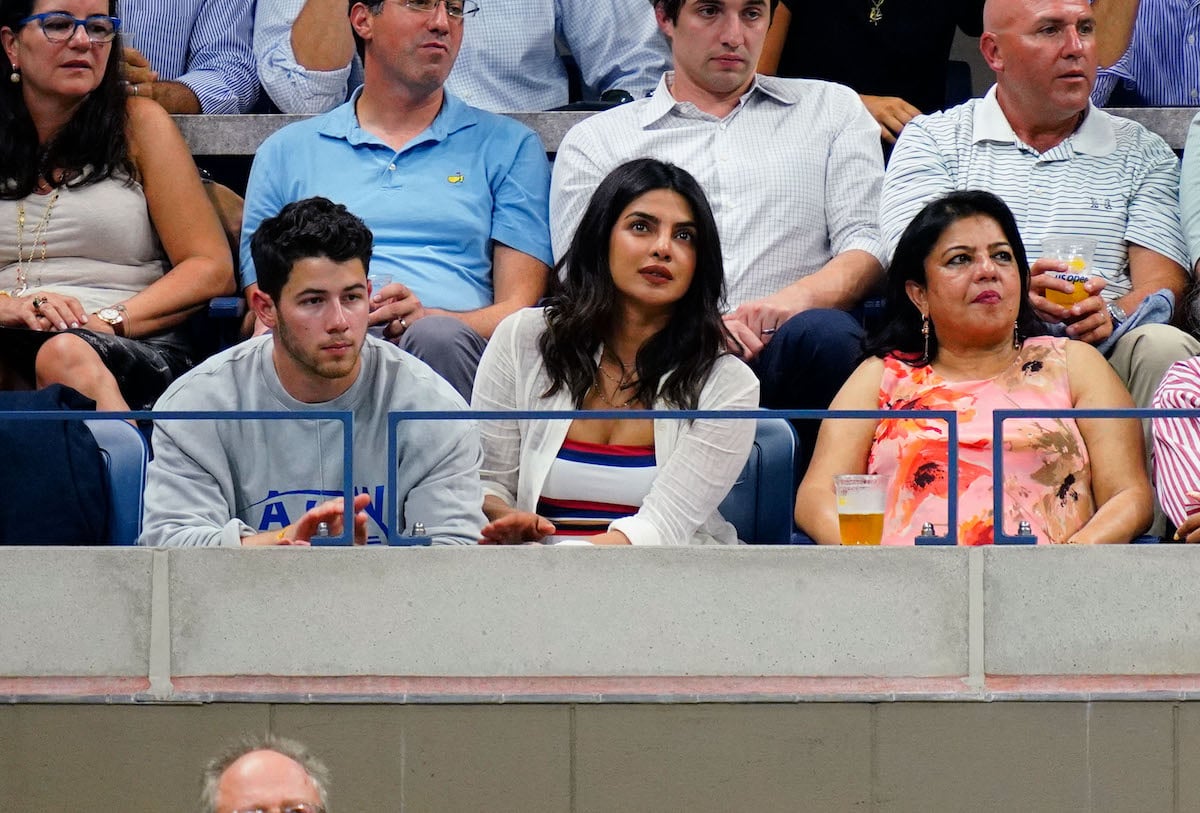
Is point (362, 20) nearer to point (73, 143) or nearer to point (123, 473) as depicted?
point (73, 143)

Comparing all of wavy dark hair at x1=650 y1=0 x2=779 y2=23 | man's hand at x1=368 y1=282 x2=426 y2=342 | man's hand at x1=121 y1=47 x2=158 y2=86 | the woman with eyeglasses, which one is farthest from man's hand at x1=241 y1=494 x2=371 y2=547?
man's hand at x1=121 y1=47 x2=158 y2=86

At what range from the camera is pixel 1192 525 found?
3779 millimetres

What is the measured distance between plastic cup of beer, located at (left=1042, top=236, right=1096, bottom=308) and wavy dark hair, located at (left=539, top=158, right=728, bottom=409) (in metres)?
0.75

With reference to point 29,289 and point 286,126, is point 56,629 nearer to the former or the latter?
point 29,289

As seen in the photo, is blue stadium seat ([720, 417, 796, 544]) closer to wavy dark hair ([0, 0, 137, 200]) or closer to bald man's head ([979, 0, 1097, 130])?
bald man's head ([979, 0, 1097, 130])

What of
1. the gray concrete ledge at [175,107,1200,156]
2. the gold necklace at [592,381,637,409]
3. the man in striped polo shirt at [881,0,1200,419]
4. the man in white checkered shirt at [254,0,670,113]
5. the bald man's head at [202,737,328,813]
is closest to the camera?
the bald man's head at [202,737,328,813]

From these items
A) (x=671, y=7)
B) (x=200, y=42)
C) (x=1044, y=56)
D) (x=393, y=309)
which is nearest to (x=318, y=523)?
(x=393, y=309)

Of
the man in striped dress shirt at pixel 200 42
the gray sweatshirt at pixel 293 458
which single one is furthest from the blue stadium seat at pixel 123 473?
the man in striped dress shirt at pixel 200 42

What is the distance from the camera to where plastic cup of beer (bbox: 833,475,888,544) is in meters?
3.73

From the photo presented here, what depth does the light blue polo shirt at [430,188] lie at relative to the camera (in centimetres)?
483

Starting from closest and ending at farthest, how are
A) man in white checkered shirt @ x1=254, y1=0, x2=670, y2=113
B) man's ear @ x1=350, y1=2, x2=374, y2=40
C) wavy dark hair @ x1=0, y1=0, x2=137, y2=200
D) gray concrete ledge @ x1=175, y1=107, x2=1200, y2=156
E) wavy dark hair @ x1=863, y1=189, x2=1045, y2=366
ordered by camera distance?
wavy dark hair @ x1=863, y1=189, x2=1045, y2=366 < wavy dark hair @ x1=0, y1=0, x2=137, y2=200 < man's ear @ x1=350, y1=2, x2=374, y2=40 < gray concrete ledge @ x1=175, y1=107, x2=1200, y2=156 < man in white checkered shirt @ x1=254, y1=0, x2=670, y2=113

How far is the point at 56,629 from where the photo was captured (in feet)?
12.5

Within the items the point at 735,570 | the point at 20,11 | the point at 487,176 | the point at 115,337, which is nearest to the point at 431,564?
the point at 735,570

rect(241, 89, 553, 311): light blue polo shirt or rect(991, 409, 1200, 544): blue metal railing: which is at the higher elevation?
rect(241, 89, 553, 311): light blue polo shirt
